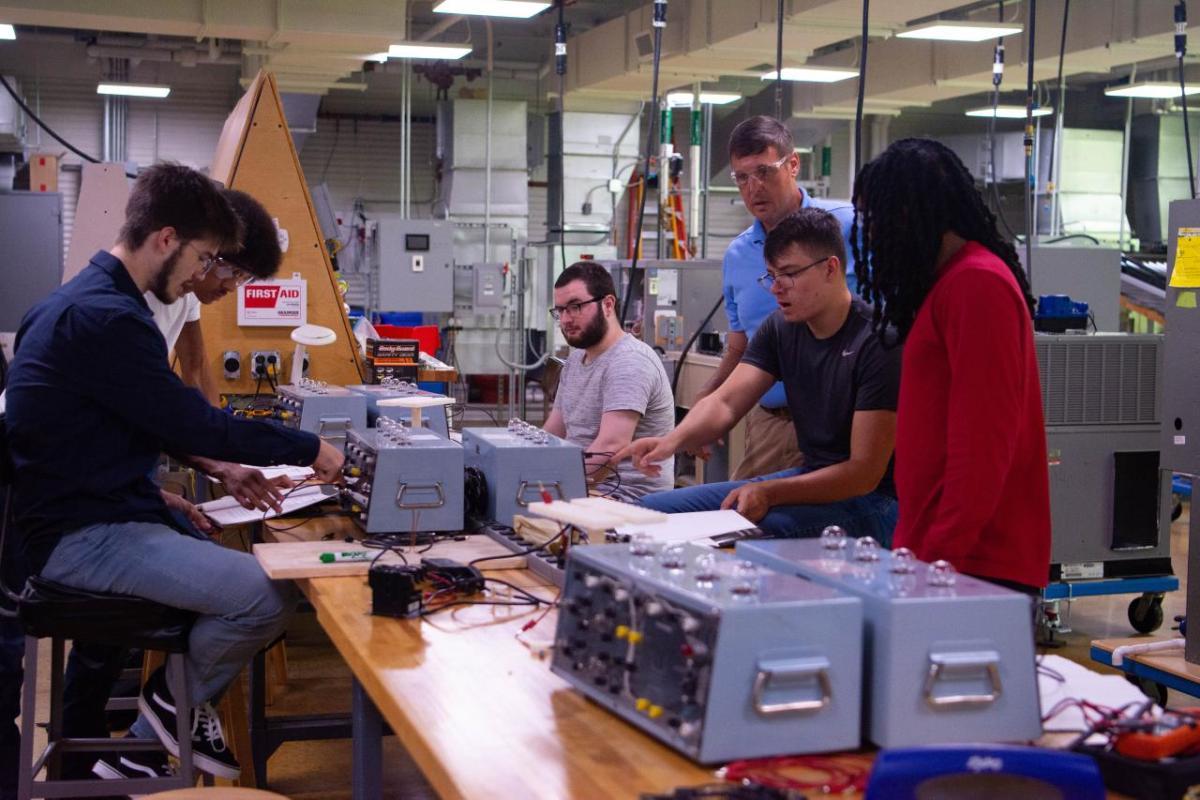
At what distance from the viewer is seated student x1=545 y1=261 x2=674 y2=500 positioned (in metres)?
3.53

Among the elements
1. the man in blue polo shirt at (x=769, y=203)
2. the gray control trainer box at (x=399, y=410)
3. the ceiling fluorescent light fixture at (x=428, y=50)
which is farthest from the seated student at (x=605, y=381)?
the ceiling fluorescent light fixture at (x=428, y=50)

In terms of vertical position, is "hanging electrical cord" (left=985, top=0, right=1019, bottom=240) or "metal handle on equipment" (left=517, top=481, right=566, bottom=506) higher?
"hanging electrical cord" (left=985, top=0, right=1019, bottom=240)

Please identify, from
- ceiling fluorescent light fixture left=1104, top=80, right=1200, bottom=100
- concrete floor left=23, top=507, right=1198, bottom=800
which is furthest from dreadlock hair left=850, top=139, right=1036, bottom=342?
ceiling fluorescent light fixture left=1104, top=80, right=1200, bottom=100

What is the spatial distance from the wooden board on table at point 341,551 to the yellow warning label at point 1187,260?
2095mm

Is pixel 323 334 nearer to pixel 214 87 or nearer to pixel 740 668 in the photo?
pixel 740 668

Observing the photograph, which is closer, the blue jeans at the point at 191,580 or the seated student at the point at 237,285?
the blue jeans at the point at 191,580

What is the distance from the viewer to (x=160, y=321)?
11.2 feet

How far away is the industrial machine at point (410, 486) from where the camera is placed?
2.55 m

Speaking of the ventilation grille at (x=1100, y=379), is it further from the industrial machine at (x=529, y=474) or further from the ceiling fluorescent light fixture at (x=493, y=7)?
the ceiling fluorescent light fixture at (x=493, y=7)

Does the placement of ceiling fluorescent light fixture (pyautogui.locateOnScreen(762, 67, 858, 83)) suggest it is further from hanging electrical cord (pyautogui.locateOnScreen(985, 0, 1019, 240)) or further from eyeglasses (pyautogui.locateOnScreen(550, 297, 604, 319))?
eyeglasses (pyautogui.locateOnScreen(550, 297, 604, 319))

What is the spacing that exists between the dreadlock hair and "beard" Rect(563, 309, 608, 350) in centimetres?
152

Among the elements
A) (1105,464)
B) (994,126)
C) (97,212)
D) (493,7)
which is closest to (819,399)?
(1105,464)

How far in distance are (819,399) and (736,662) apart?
1581mm

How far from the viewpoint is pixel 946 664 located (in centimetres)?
137
